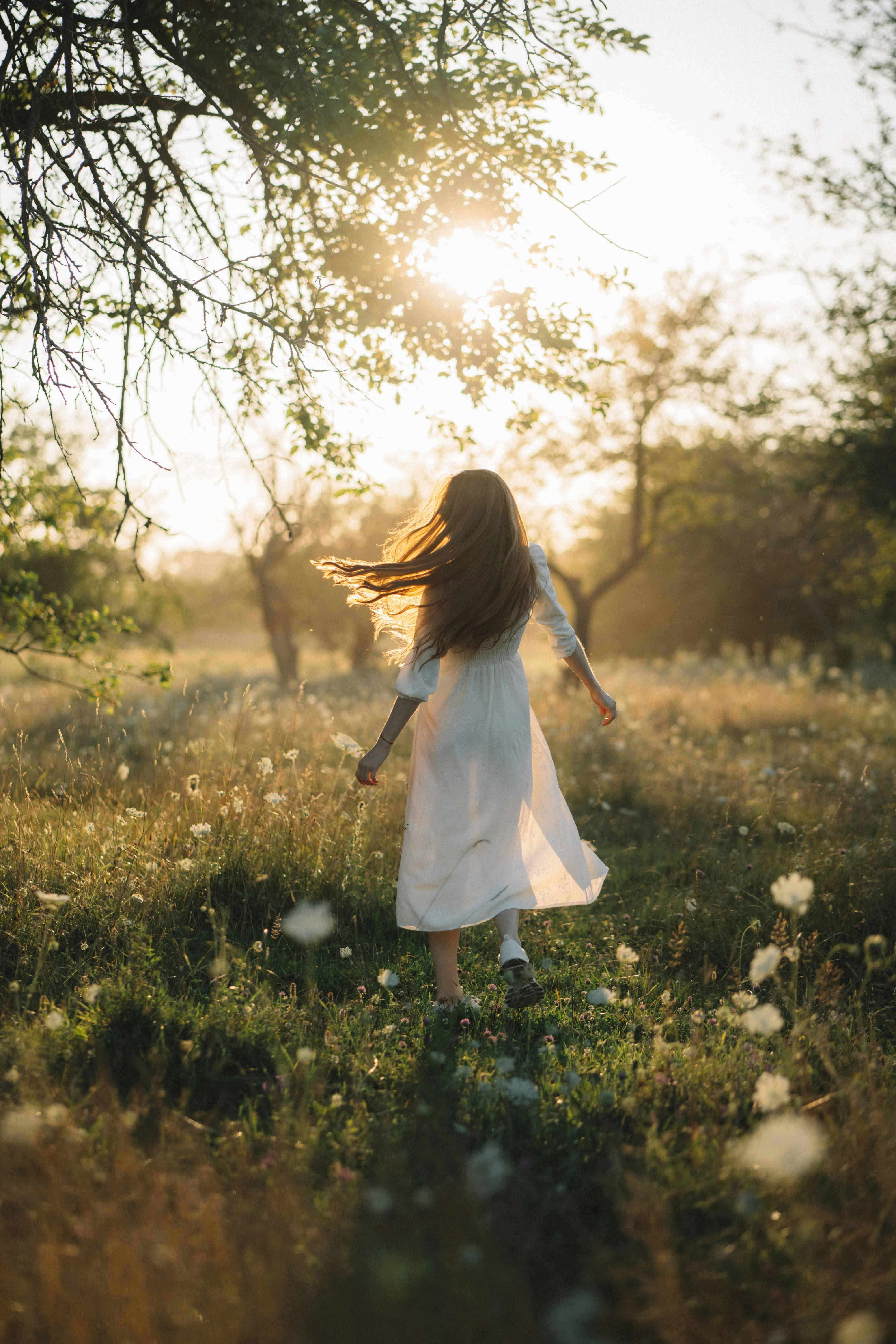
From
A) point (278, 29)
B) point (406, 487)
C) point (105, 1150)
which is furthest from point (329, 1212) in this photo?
point (406, 487)

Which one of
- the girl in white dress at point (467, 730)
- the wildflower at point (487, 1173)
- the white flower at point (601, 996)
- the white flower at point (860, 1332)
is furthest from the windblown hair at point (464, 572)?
the white flower at point (860, 1332)

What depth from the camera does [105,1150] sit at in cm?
222

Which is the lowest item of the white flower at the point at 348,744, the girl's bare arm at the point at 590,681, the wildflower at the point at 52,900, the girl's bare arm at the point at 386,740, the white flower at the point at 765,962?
the wildflower at the point at 52,900

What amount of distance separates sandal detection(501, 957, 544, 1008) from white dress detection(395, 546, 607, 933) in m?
0.25

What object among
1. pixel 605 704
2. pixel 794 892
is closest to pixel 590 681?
pixel 605 704

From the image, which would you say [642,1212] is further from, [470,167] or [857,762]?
[857,762]

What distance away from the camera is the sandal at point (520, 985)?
10.8 feet

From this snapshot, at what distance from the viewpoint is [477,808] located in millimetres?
3662

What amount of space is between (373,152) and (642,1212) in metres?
4.92

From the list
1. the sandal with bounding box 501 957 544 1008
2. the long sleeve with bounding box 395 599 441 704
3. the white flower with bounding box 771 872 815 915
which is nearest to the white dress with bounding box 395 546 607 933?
the long sleeve with bounding box 395 599 441 704

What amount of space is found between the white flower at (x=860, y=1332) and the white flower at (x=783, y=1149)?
13.9 inches

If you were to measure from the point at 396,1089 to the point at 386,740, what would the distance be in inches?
52.4

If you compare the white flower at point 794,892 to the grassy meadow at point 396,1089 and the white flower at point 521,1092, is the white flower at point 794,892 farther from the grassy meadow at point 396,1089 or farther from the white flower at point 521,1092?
the white flower at point 521,1092

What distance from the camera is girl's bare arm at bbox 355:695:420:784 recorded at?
3428mm
